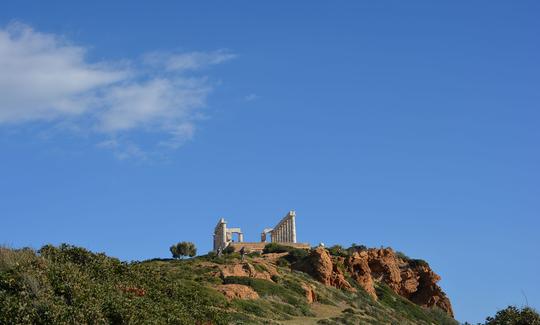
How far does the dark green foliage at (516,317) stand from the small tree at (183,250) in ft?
Answer: 187

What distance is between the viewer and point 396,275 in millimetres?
79000

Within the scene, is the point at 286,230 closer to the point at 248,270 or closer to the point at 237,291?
the point at 248,270

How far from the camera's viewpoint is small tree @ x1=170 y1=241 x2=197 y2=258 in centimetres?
8431

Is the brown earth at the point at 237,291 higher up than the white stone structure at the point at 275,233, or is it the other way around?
the white stone structure at the point at 275,233

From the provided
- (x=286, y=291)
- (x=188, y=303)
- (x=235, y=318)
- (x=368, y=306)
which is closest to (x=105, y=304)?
(x=188, y=303)

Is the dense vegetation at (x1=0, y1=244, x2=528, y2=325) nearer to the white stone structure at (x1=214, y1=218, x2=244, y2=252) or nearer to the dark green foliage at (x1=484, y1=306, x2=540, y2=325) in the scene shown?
the dark green foliage at (x1=484, y1=306, x2=540, y2=325)

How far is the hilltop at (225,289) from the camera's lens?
28.2 m

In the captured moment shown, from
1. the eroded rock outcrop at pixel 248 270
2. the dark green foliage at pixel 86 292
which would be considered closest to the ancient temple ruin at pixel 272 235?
the eroded rock outcrop at pixel 248 270

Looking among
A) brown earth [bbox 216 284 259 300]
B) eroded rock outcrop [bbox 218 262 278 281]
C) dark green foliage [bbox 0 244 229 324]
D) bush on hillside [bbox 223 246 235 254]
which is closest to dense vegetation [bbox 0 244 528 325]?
dark green foliage [bbox 0 244 229 324]

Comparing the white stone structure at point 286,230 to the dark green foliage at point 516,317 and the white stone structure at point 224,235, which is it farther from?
the dark green foliage at point 516,317

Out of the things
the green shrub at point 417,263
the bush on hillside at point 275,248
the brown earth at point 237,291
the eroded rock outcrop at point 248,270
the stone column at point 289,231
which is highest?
the stone column at point 289,231

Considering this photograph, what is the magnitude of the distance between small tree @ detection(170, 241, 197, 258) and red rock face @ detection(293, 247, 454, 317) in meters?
17.2

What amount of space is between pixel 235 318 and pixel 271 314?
5709 millimetres

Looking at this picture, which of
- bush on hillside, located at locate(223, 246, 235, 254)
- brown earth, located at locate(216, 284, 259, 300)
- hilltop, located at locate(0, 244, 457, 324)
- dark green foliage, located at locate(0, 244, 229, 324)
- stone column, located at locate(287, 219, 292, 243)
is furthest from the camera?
stone column, located at locate(287, 219, 292, 243)
